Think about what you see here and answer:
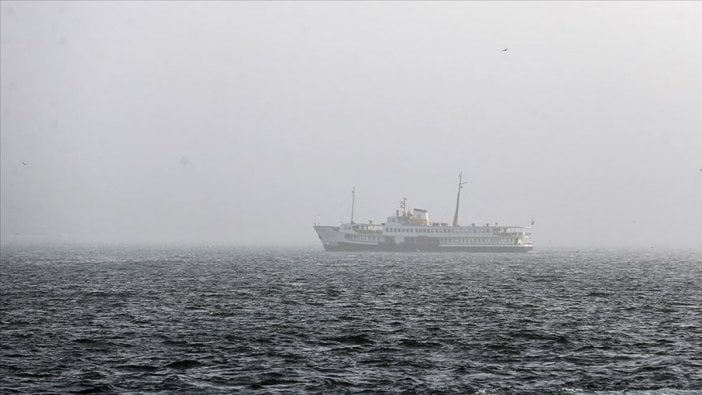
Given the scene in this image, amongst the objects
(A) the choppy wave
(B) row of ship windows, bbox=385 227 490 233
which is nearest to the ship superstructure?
(B) row of ship windows, bbox=385 227 490 233

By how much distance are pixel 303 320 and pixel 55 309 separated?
16.9 m

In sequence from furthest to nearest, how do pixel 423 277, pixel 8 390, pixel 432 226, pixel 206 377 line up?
1. pixel 432 226
2. pixel 423 277
3. pixel 206 377
4. pixel 8 390

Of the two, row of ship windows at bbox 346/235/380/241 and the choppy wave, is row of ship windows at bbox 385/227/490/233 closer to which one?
row of ship windows at bbox 346/235/380/241

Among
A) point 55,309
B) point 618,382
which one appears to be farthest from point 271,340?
point 55,309

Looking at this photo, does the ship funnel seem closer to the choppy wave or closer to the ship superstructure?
the ship superstructure

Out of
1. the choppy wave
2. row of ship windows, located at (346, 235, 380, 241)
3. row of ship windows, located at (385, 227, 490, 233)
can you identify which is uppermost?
row of ship windows, located at (385, 227, 490, 233)

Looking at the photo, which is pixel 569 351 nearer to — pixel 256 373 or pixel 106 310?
pixel 256 373

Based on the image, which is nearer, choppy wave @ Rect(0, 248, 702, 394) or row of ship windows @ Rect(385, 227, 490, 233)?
choppy wave @ Rect(0, 248, 702, 394)

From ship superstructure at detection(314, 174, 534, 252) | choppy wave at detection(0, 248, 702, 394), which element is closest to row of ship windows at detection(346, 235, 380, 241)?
ship superstructure at detection(314, 174, 534, 252)

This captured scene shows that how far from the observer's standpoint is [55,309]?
166 feet

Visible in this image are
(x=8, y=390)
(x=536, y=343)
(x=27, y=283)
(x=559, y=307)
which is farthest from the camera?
(x=27, y=283)

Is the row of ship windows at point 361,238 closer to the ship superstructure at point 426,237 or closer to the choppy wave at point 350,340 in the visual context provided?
the ship superstructure at point 426,237

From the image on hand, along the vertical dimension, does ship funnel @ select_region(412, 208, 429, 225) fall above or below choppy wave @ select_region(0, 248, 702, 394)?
above

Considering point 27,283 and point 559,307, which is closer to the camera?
point 559,307
